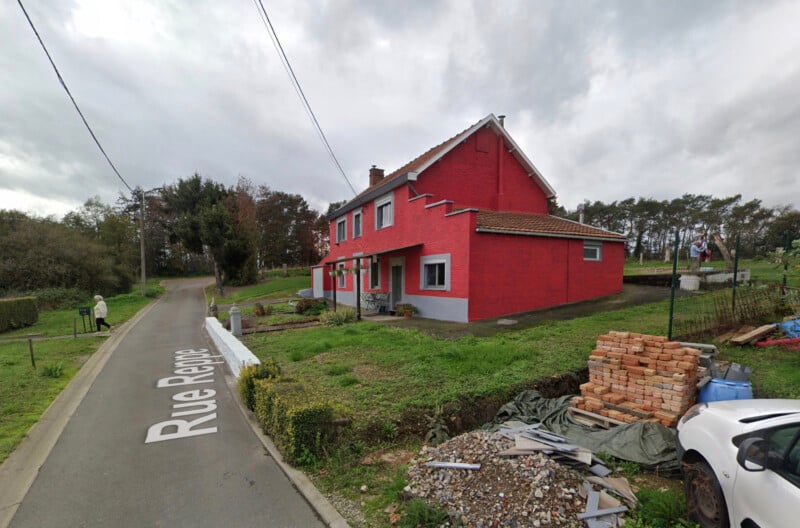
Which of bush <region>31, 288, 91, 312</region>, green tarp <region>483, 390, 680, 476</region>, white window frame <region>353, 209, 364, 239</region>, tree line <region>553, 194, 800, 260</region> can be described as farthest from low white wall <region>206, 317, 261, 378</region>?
tree line <region>553, 194, 800, 260</region>

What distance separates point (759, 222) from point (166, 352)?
5489cm

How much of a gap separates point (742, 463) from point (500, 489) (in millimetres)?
1750

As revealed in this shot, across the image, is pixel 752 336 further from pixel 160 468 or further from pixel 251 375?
pixel 160 468

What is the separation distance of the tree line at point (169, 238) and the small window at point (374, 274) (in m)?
17.8

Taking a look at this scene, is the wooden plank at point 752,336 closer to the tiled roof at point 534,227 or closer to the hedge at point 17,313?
the tiled roof at point 534,227

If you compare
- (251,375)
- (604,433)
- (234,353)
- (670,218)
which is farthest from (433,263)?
(670,218)

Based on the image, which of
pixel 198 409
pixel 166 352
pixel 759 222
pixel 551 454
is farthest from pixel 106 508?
pixel 759 222

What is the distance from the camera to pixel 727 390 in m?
4.64

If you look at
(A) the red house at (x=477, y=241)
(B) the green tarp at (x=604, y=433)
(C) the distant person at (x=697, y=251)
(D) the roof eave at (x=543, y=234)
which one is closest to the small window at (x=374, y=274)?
(A) the red house at (x=477, y=241)

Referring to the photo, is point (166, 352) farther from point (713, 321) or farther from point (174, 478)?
point (713, 321)

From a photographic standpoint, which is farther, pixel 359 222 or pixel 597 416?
pixel 359 222

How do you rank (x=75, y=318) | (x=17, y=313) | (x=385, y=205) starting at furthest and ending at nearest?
1. (x=385, y=205)
2. (x=17, y=313)
3. (x=75, y=318)

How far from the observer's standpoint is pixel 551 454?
3.61m

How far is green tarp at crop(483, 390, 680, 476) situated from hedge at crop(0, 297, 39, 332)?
19659mm
